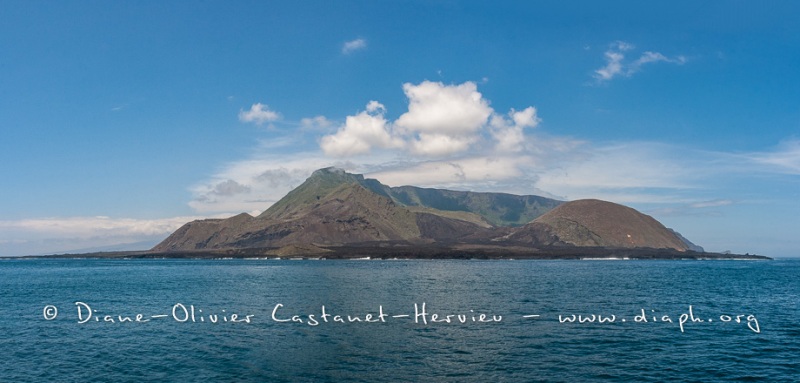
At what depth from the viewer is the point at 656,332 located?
162ft

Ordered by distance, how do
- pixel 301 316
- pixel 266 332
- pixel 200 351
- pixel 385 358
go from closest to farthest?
pixel 385 358 < pixel 200 351 < pixel 266 332 < pixel 301 316

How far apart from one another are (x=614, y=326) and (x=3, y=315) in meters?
70.1

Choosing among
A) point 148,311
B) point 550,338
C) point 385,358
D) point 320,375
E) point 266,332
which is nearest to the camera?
point 320,375

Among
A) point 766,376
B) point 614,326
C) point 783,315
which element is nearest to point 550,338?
point 614,326

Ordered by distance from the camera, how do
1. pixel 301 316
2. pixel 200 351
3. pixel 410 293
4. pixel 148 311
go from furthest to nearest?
pixel 410 293 < pixel 148 311 < pixel 301 316 < pixel 200 351

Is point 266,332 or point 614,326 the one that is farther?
point 614,326

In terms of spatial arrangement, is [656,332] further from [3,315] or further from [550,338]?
[3,315]

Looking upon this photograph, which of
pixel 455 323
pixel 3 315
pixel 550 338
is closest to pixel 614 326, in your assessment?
pixel 550 338

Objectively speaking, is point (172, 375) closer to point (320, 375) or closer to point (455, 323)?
point (320, 375)

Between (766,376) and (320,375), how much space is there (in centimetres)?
2976

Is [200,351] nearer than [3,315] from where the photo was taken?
Yes

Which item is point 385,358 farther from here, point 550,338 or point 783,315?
point 783,315

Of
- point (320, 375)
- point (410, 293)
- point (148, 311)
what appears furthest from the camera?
point (410, 293)

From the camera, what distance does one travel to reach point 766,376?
34844mm
